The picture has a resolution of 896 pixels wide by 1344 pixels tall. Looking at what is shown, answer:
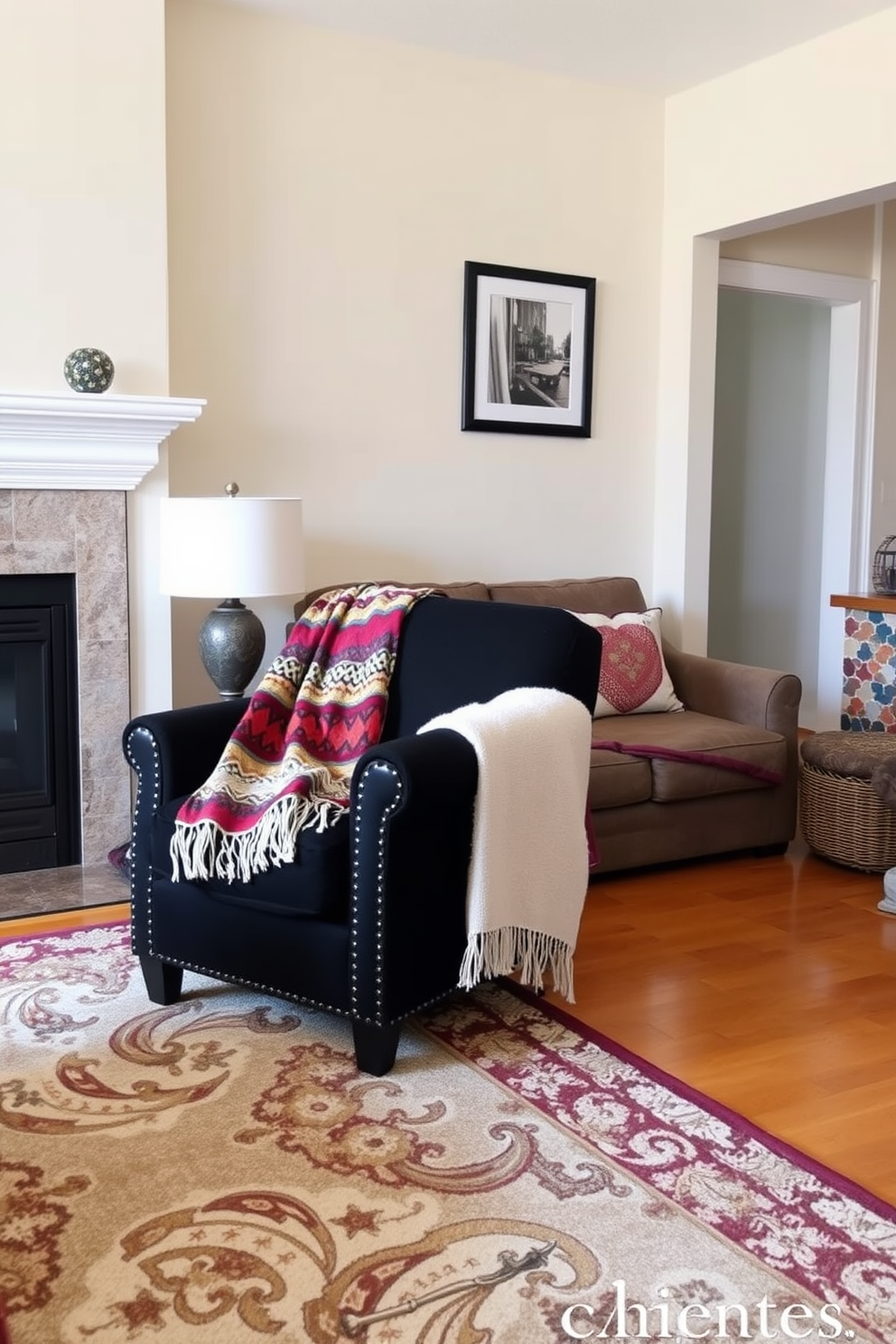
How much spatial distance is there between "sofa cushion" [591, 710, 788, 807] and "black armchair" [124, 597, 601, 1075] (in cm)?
85

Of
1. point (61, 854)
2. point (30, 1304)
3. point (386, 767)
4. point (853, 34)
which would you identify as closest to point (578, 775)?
point (386, 767)

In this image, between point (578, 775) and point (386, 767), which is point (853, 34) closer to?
point (578, 775)

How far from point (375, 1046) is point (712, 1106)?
2.14ft

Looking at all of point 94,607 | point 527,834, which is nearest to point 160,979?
point 527,834

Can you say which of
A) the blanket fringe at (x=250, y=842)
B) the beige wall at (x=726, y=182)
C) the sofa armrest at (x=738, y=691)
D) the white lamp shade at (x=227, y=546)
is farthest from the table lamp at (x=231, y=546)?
the beige wall at (x=726, y=182)

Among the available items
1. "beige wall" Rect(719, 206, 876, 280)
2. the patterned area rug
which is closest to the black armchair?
the patterned area rug

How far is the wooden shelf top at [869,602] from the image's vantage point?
445cm

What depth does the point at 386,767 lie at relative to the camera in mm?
2432

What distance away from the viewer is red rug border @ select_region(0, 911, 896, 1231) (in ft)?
6.82

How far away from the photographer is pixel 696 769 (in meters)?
3.90

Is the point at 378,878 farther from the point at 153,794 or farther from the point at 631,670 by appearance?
the point at 631,670

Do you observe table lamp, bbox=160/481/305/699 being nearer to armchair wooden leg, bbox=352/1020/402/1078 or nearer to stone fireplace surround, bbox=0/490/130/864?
stone fireplace surround, bbox=0/490/130/864

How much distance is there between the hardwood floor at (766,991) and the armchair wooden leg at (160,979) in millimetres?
858

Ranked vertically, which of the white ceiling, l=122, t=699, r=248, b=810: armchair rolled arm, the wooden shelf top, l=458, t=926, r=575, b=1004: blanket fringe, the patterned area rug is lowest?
the patterned area rug
